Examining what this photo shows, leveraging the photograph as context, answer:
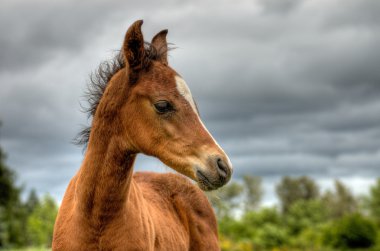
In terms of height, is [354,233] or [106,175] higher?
[106,175]

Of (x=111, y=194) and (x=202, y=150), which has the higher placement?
(x=202, y=150)

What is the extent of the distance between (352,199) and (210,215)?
158 ft

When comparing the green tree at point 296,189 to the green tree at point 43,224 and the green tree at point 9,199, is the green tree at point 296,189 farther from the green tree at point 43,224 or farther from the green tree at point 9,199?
the green tree at point 9,199

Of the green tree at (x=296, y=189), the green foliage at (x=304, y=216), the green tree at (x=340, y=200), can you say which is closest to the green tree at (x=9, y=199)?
the green foliage at (x=304, y=216)

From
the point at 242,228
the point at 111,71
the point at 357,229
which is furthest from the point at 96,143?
the point at 242,228

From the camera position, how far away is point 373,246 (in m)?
26.4

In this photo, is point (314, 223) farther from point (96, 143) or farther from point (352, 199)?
point (96, 143)

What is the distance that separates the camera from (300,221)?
120 ft

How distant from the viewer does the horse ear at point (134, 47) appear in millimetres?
4543

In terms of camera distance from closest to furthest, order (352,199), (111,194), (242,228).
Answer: (111,194) → (242,228) → (352,199)

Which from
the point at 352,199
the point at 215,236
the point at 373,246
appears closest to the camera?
the point at 215,236

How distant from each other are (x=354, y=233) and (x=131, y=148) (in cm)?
2460

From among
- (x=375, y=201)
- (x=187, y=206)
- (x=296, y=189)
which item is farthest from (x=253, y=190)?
(x=187, y=206)

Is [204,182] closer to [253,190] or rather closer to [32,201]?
[253,190]
